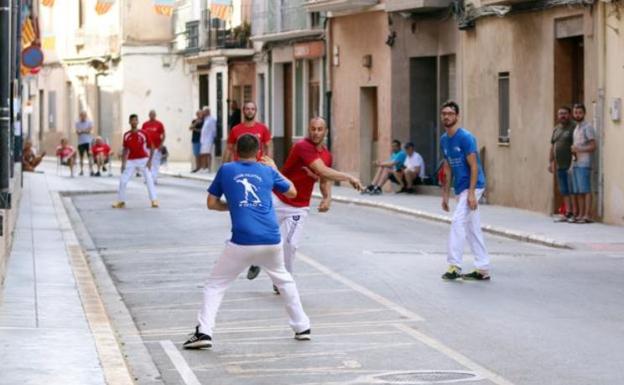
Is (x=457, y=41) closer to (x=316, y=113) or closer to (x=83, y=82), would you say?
(x=316, y=113)

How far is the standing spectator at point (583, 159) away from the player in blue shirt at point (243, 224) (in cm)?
1411

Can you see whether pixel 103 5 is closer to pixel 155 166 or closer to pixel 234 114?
pixel 234 114

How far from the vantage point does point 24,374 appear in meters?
10.8

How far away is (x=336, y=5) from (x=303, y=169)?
80.6ft

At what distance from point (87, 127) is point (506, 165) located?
2335 centimetres

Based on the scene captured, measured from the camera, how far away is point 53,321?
13.8 metres

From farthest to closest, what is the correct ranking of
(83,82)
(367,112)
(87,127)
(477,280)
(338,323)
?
(83,82) → (87,127) → (367,112) → (477,280) → (338,323)

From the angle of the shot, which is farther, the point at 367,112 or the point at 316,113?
the point at 316,113

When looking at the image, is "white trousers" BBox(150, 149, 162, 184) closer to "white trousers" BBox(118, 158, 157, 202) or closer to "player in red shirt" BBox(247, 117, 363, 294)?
"white trousers" BBox(118, 158, 157, 202)

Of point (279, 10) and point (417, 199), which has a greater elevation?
point (279, 10)

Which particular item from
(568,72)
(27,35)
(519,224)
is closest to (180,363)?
(519,224)

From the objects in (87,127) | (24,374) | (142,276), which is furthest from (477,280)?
(87,127)

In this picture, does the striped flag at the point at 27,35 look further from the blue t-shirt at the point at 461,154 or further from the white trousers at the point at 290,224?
Result: the white trousers at the point at 290,224

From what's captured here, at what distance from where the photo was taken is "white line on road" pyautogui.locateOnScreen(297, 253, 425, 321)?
1441 centimetres
